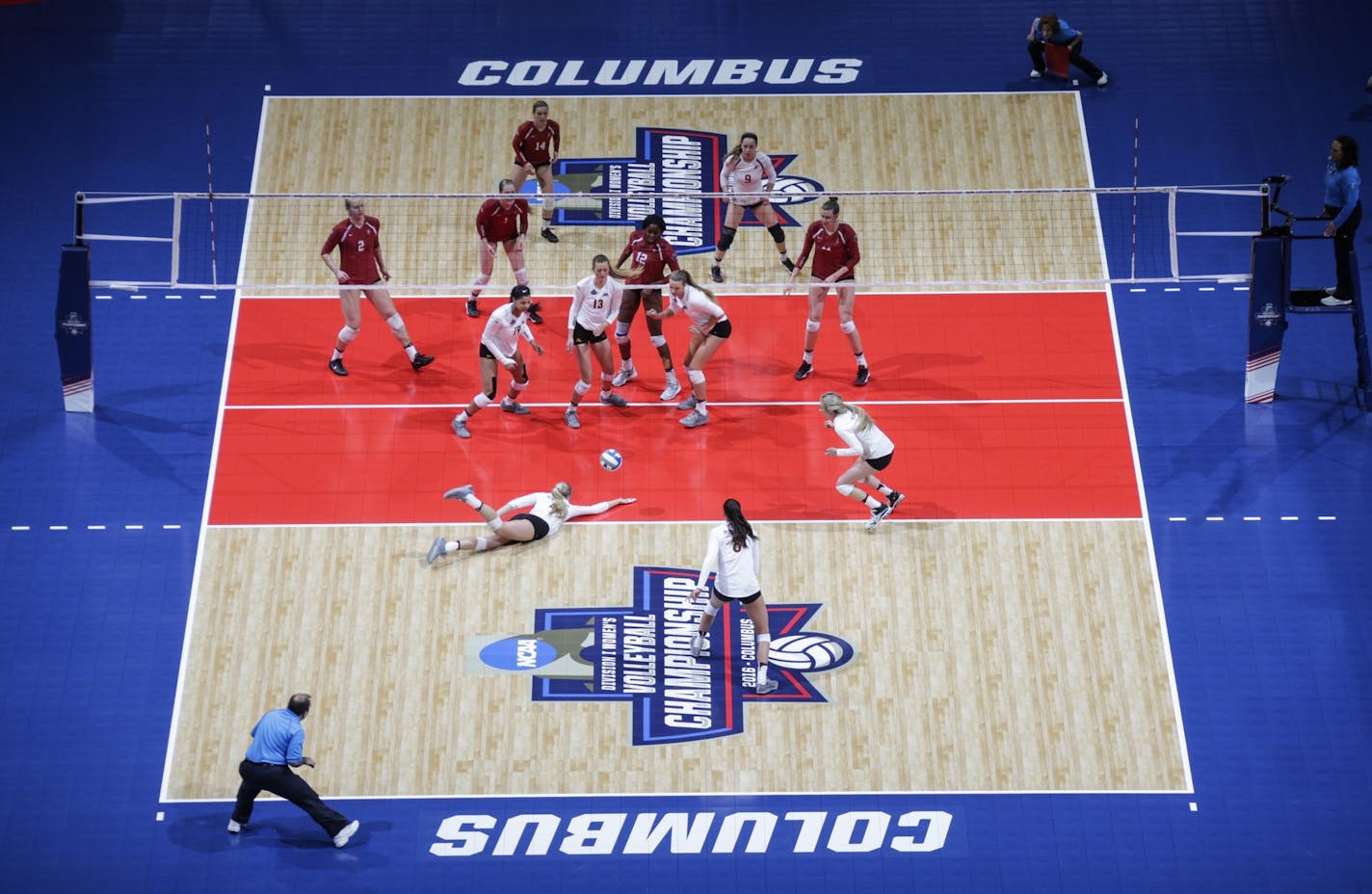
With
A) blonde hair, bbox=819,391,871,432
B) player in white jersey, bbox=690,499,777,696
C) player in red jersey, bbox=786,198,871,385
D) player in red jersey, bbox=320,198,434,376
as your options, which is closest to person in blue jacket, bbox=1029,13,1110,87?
player in red jersey, bbox=786,198,871,385

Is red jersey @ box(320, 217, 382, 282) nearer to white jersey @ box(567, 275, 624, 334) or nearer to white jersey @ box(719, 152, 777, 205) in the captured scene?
white jersey @ box(567, 275, 624, 334)

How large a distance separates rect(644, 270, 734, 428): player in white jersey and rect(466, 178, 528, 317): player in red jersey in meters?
2.00

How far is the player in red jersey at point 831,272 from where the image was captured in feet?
76.8

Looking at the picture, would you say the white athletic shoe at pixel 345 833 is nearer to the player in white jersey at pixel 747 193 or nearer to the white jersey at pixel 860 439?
the white jersey at pixel 860 439

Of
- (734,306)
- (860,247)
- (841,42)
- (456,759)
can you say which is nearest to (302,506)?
(456,759)

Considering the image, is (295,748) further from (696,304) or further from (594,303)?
(696,304)

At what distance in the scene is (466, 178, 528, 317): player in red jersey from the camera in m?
24.3

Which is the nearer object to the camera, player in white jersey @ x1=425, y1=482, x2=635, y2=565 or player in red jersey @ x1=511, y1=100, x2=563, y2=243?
player in white jersey @ x1=425, y1=482, x2=635, y2=565

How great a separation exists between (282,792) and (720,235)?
9683 mm

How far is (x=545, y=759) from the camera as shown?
20.6 meters

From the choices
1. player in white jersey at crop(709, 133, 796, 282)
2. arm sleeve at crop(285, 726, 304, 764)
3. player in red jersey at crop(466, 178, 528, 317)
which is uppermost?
player in white jersey at crop(709, 133, 796, 282)

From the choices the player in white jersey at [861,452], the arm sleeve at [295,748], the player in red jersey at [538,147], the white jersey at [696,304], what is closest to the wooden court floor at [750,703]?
the player in white jersey at [861,452]

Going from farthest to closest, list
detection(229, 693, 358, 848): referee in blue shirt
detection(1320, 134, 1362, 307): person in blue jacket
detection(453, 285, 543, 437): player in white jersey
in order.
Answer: detection(1320, 134, 1362, 307): person in blue jacket < detection(453, 285, 543, 437): player in white jersey < detection(229, 693, 358, 848): referee in blue shirt

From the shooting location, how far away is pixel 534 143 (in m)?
25.6
